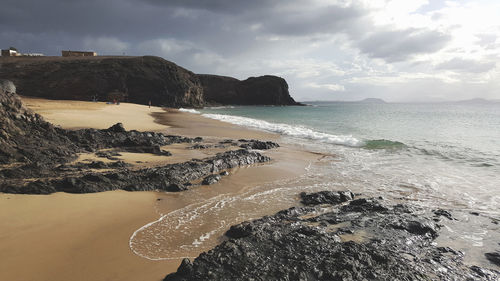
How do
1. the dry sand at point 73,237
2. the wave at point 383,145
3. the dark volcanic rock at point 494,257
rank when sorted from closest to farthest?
the dry sand at point 73,237 < the dark volcanic rock at point 494,257 < the wave at point 383,145

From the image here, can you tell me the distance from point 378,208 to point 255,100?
355ft

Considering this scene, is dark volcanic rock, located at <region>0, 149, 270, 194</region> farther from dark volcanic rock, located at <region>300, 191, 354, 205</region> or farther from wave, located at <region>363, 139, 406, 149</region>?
wave, located at <region>363, 139, 406, 149</region>

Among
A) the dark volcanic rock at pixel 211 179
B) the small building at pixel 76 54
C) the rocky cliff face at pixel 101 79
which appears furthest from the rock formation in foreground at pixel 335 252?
the small building at pixel 76 54

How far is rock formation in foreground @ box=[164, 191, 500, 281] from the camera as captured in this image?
8.95 feet

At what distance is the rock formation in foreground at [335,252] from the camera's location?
2.73m

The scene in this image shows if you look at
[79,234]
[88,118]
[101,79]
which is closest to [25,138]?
[79,234]

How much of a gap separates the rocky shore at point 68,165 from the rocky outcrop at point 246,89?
99.7m

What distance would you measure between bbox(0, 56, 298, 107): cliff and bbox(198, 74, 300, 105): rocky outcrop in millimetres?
33910

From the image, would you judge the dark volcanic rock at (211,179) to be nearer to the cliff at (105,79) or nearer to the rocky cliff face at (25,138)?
the rocky cliff face at (25,138)

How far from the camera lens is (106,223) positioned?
4.34 m

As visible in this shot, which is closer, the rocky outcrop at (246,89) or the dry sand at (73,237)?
the dry sand at (73,237)

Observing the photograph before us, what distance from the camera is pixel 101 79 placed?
48.0 m

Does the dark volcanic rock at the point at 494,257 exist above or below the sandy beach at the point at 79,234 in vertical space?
below

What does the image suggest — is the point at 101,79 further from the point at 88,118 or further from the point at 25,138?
the point at 25,138
